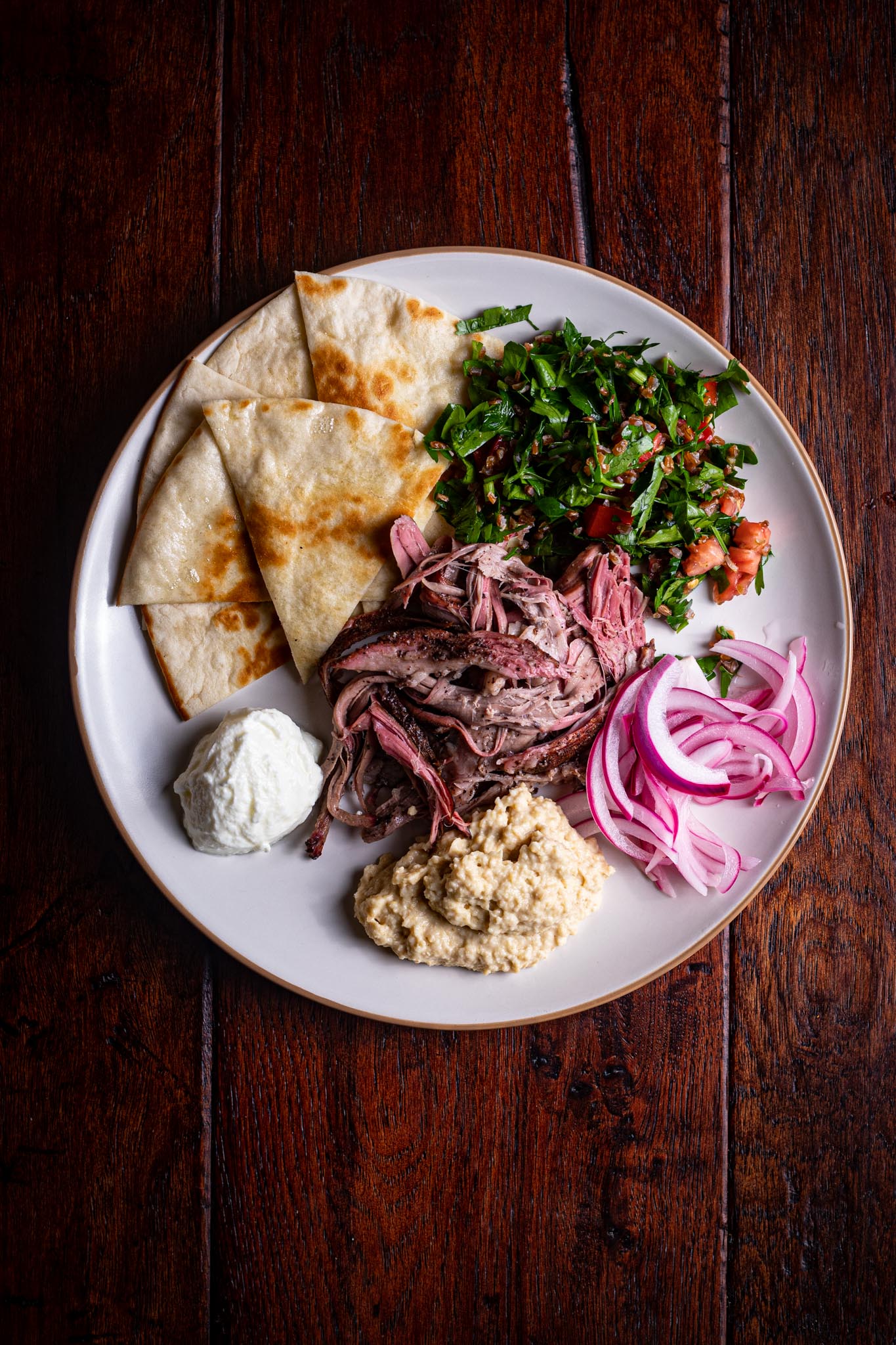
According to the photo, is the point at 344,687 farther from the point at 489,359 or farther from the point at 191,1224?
the point at 191,1224

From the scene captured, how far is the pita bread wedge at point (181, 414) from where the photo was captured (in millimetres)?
3057

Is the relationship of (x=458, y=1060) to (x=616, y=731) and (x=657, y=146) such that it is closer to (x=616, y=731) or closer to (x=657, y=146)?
(x=616, y=731)

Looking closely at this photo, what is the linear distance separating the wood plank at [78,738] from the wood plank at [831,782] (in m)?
2.29

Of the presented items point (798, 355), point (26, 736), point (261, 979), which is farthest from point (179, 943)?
point (798, 355)

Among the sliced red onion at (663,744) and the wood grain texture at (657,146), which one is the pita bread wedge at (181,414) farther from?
the sliced red onion at (663,744)

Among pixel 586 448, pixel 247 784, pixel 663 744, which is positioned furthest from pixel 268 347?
pixel 663 744

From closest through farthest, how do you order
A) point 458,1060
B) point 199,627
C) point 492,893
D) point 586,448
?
1. point 492,893
2. point 586,448
3. point 199,627
4. point 458,1060

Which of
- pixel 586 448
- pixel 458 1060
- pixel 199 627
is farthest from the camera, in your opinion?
pixel 458 1060

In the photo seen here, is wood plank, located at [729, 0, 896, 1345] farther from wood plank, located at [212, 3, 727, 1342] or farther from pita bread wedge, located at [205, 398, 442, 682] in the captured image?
pita bread wedge, located at [205, 398, 442, 682]

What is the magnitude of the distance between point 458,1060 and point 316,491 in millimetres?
2354

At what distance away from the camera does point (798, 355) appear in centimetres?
342

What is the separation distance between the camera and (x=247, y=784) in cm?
289

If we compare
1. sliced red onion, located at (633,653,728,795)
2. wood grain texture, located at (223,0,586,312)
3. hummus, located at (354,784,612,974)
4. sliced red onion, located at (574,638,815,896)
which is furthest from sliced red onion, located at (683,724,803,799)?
wood grain texture, located at (223,0,586,312)

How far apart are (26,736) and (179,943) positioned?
3.45ft
